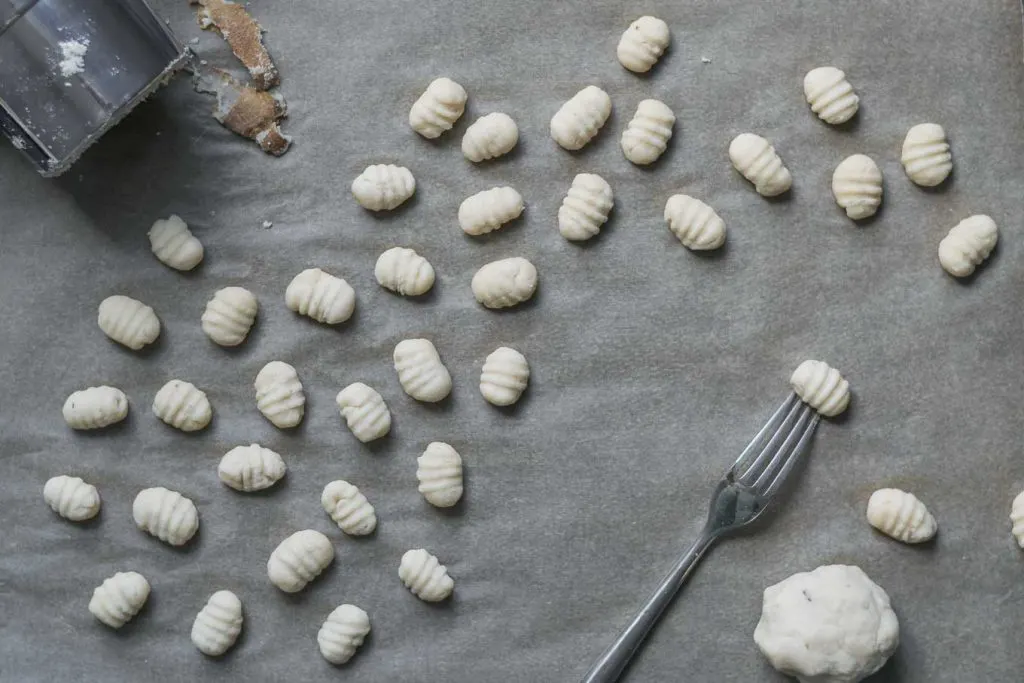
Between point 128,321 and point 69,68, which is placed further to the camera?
point 128,321

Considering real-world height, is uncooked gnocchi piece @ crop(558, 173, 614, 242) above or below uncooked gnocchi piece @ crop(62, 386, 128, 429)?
below

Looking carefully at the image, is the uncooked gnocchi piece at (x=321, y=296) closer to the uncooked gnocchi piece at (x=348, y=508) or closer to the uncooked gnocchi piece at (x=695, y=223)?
the uncooked gnocchi piece at (x=348, y=508)

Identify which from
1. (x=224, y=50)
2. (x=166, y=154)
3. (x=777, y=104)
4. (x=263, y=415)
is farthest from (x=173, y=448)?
(x=777, y=104)

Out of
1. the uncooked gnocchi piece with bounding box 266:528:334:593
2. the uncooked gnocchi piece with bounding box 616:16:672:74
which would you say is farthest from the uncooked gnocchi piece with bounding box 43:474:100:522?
the uncooked gnocchi piece with bounding box 616:16:672:74

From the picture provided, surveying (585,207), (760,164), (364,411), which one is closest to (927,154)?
(760,164)

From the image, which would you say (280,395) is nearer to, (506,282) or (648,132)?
(506,282)

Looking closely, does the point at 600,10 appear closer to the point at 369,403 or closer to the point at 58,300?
the point at 369,403

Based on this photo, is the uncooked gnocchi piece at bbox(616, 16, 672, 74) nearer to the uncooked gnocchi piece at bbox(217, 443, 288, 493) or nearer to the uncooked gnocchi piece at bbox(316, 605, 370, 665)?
the uncooked gnocchi piece at bbox(217, 443, 288, 493)

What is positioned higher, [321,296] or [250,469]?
[321,296]

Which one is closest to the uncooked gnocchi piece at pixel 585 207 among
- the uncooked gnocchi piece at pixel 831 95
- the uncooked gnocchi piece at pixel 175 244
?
the uncooked gnocchi piece at pixel 831 95
